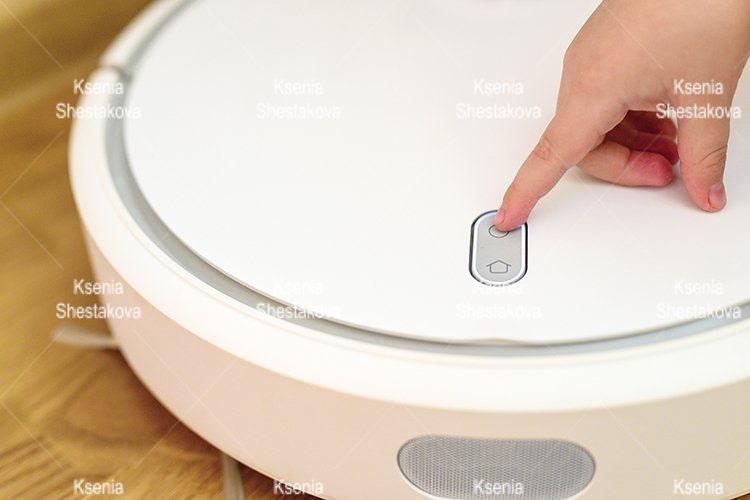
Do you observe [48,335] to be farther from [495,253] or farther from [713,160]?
[713,160]

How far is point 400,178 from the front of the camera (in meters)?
0.67

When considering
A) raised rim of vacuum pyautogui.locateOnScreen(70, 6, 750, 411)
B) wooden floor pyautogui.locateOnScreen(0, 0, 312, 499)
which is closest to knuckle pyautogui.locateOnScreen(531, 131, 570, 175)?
raised rim of vacuum pyautogui.locateOnScreen(70, 6, 750, 411)

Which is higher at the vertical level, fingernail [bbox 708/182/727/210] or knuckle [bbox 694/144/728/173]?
knuckle [bbox 694/144/728/173]

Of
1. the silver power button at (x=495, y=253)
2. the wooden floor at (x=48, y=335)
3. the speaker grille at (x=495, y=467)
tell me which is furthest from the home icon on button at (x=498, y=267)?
the wooden floor at (x=48, y=335)

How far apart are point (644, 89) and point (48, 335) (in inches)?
20.6

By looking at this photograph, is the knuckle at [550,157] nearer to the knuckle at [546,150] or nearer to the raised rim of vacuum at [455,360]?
the knuckle at [546,150]

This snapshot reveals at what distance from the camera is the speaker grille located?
57 centimetres

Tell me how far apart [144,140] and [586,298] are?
1.14 feet

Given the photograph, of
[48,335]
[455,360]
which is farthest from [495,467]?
[48,335]

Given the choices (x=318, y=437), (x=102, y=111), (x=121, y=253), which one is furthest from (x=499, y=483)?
(x=102, y=111)

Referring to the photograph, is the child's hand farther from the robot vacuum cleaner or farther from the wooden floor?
the wooden floor

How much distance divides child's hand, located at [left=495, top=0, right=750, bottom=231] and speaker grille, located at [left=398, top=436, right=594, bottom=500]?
15 cm

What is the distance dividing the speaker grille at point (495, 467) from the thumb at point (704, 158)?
0.61 feet

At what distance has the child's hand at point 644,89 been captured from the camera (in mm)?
571
